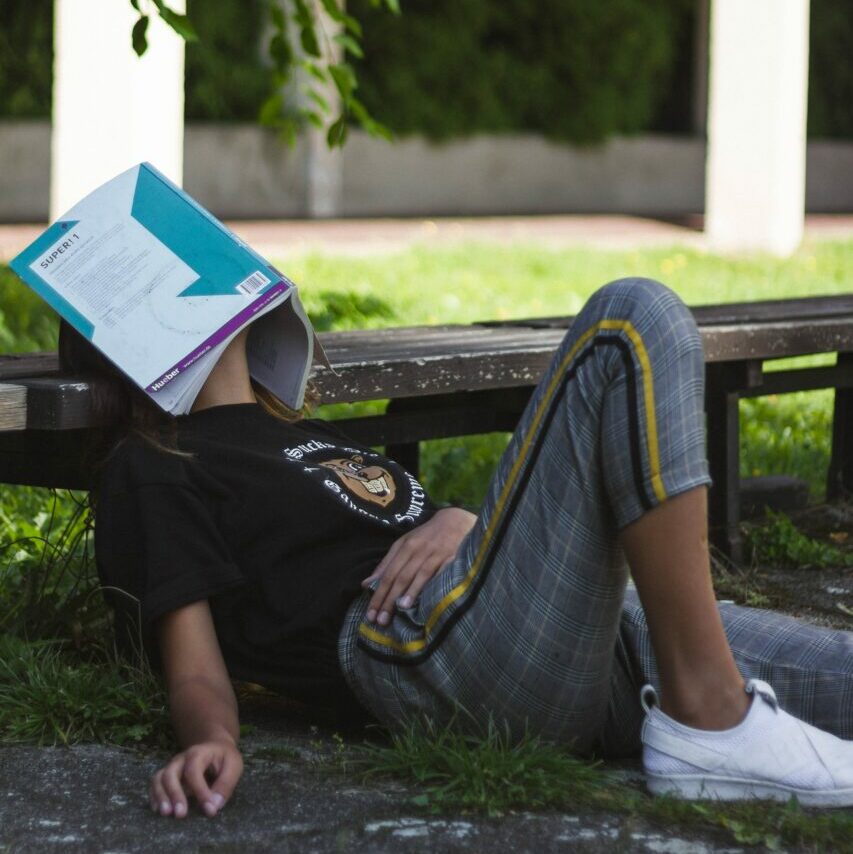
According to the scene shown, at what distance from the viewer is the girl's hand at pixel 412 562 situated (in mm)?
2260

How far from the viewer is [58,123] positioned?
841cm

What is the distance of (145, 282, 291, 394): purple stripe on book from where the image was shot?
233 centimetres

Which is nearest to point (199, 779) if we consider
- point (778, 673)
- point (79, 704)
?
point (79, 704)

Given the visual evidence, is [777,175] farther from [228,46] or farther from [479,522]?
[479,522]

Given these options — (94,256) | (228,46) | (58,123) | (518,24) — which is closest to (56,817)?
(94,256)

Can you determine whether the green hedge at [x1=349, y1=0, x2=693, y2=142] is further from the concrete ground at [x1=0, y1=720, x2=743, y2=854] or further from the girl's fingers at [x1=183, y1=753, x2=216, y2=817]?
the girl's fingers at [x1=183, y1=753, x2=216, y2=817]

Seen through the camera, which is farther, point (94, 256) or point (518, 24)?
point (518, 24)

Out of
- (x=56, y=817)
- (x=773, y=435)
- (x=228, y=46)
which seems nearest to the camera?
(x=56, y=817)

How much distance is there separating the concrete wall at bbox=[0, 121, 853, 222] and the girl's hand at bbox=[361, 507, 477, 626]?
11984 millimetres

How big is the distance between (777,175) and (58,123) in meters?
5.38

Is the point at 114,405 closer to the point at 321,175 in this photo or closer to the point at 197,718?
the point at 197,718

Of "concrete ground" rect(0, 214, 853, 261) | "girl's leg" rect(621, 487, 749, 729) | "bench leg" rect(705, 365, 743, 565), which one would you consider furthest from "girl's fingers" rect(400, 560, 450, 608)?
"concrete ground" rect(0, 214, 853, 261)

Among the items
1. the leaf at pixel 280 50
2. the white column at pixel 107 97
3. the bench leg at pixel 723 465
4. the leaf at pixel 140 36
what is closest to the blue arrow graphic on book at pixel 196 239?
the leaf at pixel 140 36

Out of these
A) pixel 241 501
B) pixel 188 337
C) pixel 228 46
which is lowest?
pixel 241 501
